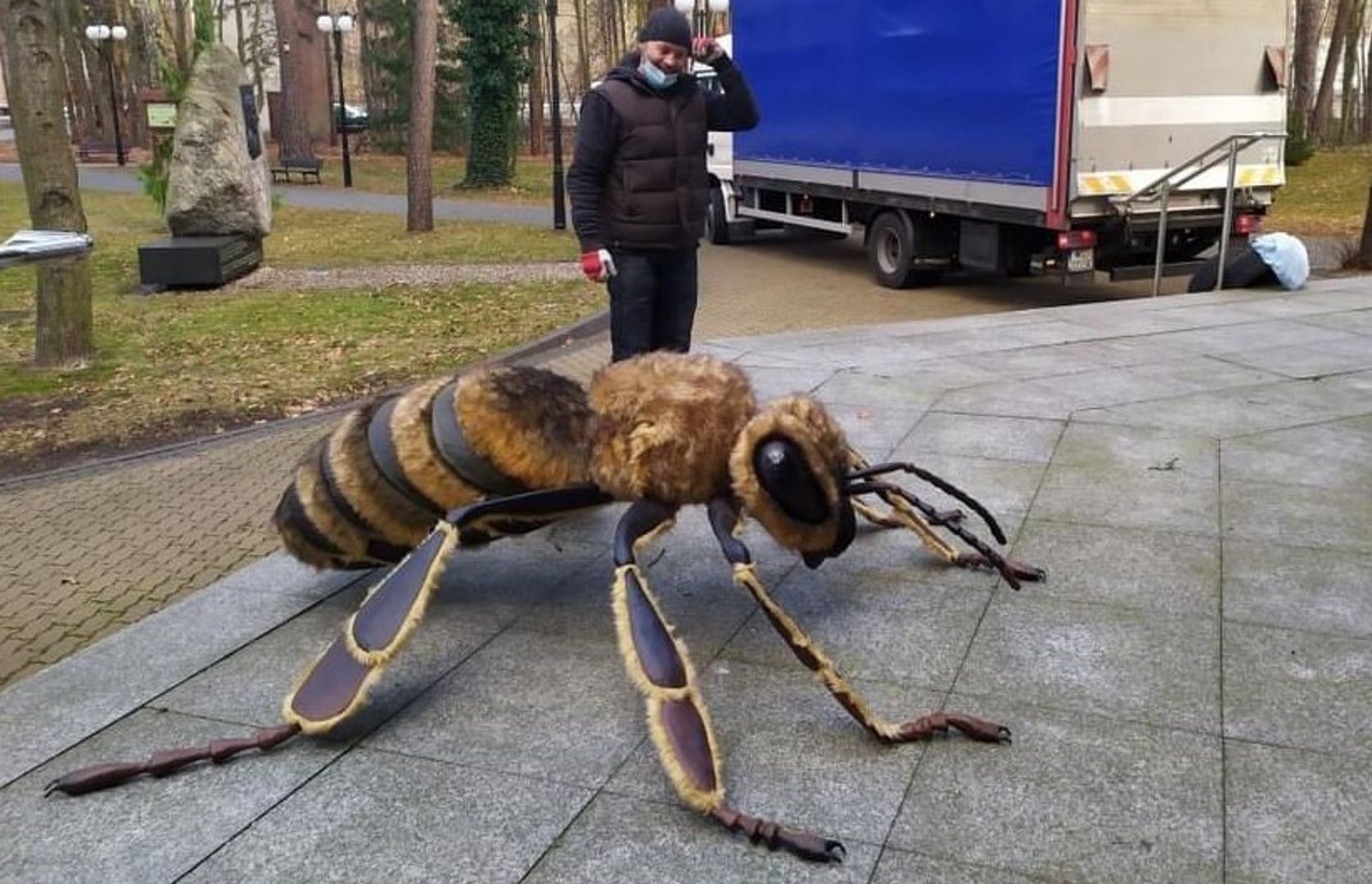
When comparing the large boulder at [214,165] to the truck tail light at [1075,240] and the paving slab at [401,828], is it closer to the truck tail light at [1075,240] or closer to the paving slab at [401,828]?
the truck tail light at [1075,240]

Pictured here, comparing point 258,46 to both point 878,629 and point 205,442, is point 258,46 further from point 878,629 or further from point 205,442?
point 878,629

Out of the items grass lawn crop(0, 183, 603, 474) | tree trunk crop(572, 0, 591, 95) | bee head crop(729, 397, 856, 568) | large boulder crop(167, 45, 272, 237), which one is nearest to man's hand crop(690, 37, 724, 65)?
bee head crop(729, 397, 856, 568)

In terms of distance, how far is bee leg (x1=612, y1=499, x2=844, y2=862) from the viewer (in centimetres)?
256

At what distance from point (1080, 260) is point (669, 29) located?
715 centimetres

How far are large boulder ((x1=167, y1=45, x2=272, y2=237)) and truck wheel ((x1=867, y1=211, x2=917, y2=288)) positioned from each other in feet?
23.9

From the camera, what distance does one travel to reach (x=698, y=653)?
3512 millimetres

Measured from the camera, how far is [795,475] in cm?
297

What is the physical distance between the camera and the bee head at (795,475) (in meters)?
2.98

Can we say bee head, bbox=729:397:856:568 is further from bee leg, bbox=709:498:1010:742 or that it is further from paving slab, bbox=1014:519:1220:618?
paving slab, bbox=1014:519:1220:618

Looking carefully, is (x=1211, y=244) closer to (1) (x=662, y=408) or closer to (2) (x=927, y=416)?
(2) (x=927, y=416)

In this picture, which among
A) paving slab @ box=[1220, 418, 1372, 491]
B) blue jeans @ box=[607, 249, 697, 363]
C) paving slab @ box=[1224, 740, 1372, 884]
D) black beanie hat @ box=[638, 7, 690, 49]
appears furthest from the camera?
blue jeans @ box=[607, 249, 697, 363]

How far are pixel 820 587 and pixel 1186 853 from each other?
5.22 feet

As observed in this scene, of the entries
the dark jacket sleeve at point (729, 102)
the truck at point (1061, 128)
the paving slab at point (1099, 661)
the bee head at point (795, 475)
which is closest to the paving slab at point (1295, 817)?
the paving slab at point (1099, 661)

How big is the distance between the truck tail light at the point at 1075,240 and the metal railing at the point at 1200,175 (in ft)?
1.19
